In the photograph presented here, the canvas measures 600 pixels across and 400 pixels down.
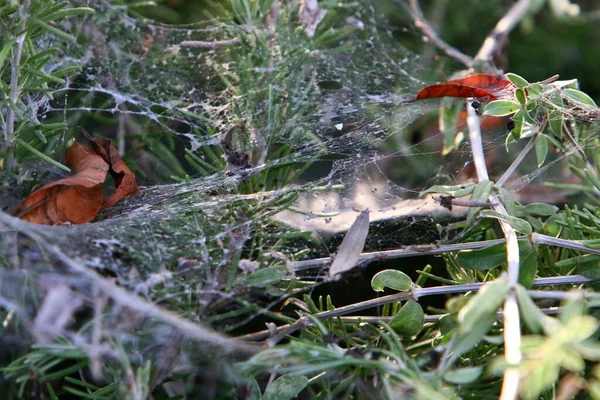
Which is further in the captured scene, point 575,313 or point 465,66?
point 465,66

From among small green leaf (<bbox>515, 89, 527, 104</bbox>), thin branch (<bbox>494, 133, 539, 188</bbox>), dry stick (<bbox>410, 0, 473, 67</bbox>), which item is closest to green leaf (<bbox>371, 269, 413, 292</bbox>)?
thin branch (<bbox>494, 133, 539, 188</bbox>)

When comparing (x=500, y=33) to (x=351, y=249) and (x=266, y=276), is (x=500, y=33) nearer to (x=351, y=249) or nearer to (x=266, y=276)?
(x=351, y=249)

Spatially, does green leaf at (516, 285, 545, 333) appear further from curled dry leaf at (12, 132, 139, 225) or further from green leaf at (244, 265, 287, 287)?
curled dry leaf at (12, 132, 139, 225)

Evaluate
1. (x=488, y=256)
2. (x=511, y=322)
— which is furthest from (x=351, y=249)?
(x=511, y=322)

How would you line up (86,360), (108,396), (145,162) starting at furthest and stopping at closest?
(145,162), (108,396), (86,360)

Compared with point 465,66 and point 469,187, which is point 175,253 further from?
point 465,66

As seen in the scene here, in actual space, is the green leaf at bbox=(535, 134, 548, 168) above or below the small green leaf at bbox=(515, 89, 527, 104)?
below

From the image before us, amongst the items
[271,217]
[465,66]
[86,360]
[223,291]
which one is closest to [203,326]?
[223,291]
